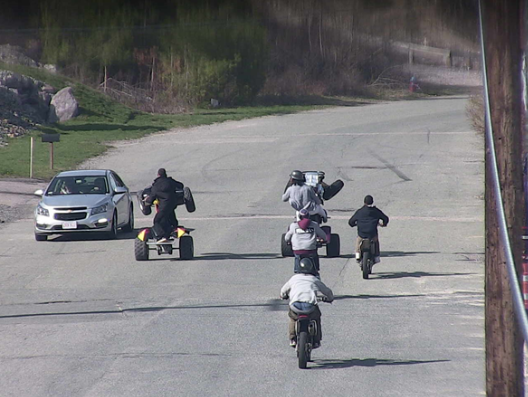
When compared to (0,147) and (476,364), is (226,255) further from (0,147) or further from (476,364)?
(0,147)

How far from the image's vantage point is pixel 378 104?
224 feet

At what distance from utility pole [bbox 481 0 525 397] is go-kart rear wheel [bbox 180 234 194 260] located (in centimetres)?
1217

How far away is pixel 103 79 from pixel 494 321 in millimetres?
63893

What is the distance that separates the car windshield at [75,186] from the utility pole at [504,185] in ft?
55.5

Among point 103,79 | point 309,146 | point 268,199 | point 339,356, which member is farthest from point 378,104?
point 339,356

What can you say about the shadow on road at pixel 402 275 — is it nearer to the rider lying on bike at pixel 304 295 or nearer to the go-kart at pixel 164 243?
the go-kart at pixel 164 243

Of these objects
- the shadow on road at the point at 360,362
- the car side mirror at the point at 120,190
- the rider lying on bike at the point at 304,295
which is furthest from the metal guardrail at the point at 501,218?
the car side mirror at the point at 120,190

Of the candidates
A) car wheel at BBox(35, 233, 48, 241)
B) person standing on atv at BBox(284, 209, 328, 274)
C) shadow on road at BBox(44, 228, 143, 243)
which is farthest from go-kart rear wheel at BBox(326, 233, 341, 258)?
car wheel at BBox(35, 233, 48, 241)

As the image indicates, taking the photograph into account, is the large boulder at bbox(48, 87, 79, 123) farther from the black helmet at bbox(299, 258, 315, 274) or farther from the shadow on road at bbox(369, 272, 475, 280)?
the black helmet at bbox(299, 258, 315, 274)

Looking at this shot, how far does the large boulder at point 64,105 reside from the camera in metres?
54.6

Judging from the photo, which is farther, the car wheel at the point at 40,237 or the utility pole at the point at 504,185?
the car wheel at the point at 40,237

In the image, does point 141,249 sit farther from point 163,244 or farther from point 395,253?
point 395,253

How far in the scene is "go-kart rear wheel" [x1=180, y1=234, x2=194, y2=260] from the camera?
18.7 m

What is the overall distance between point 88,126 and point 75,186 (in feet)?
97.3
